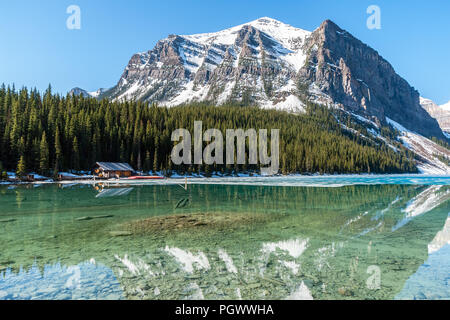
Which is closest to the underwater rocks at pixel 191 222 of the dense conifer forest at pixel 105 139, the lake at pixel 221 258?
the lake at pixel 221 258

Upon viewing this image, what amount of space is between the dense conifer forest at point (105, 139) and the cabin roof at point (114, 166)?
435 centimetres

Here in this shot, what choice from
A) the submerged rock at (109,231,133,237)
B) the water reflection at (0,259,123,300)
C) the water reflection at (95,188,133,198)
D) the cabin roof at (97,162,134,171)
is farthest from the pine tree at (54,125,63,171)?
the water reflection at (0,259,123,300)

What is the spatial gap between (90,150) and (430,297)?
78.9m

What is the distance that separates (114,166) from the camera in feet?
238

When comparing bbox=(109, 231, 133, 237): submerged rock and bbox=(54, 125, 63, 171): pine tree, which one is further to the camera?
bbox=(54, 125, 63, 171): pine tree

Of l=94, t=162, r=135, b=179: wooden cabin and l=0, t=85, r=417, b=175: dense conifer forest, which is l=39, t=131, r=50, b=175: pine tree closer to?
l=0, t=85, r=417, b=175: dense conifer forest

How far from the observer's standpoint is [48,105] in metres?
83.8

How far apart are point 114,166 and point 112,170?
2306mm

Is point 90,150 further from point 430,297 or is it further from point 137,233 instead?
point 430,297

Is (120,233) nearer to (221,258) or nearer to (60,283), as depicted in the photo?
(60,283)

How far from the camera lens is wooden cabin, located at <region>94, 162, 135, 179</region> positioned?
227 ft
